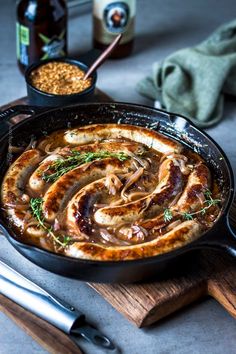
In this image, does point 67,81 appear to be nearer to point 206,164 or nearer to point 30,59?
point 30,59

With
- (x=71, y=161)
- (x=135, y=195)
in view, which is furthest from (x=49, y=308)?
(x=71, y=161)

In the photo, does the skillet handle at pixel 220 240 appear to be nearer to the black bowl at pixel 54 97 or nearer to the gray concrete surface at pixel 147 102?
the gray concrete surface at pixel 147 102

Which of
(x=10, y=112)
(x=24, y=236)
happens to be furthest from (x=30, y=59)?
(x=24, y=236)

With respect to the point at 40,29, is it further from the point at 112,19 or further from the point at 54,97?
the point at 54,97

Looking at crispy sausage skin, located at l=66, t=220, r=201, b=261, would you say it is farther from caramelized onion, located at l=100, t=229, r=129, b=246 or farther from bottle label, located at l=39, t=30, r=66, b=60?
bottle label, located at l=39, t=30, r=66, b=60

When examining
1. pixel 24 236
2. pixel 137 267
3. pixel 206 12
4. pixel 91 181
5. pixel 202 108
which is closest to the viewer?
pixel 137 267

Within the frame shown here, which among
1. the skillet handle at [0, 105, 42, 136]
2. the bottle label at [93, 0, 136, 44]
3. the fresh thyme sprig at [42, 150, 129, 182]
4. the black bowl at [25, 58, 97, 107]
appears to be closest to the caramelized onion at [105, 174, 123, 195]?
the fresh thyme sprig at [42, 150, 129, 182]
